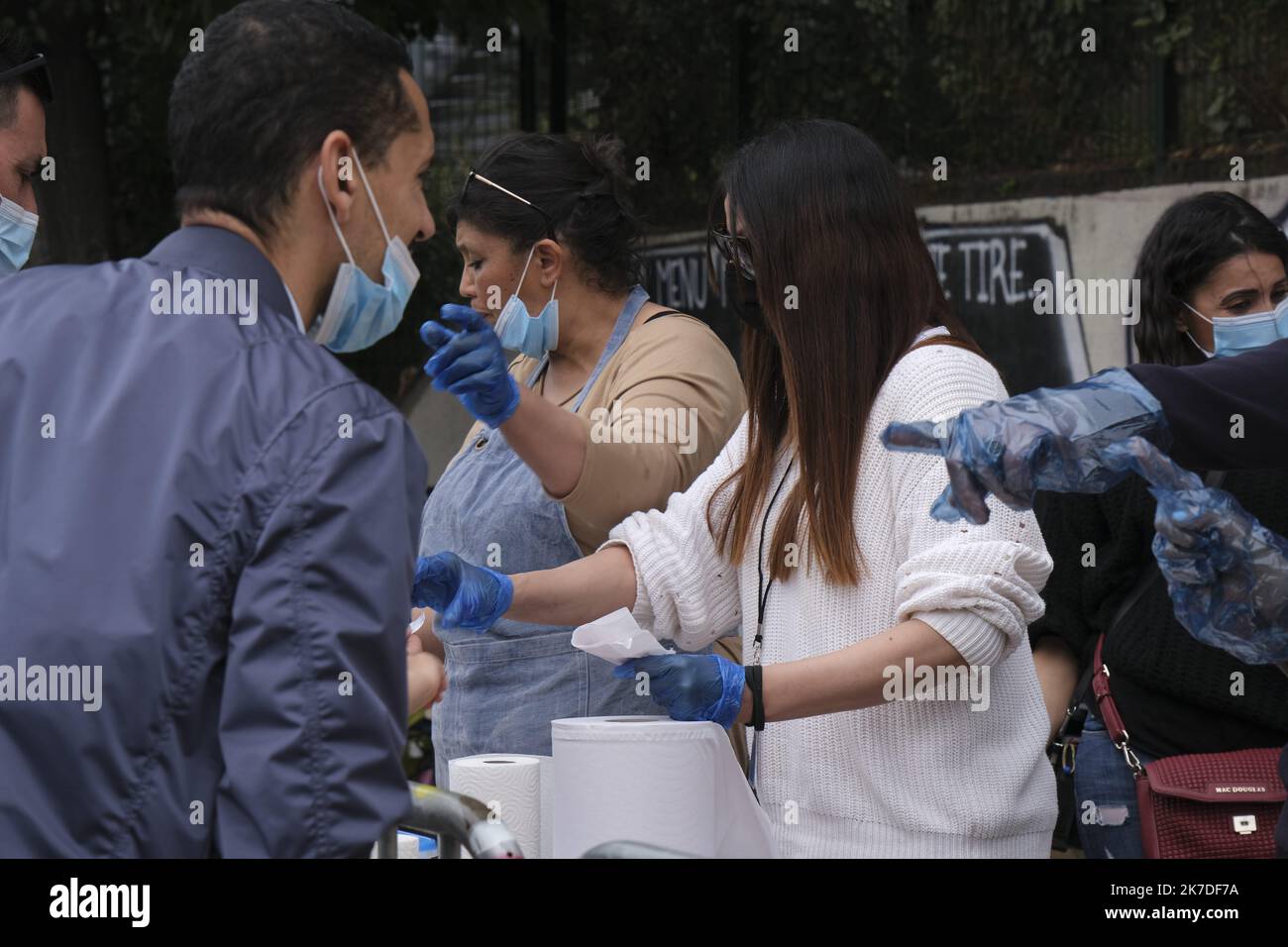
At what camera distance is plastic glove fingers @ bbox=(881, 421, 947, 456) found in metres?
1.71

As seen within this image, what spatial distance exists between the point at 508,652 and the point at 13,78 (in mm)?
1551

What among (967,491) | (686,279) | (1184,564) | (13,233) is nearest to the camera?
(967,491)

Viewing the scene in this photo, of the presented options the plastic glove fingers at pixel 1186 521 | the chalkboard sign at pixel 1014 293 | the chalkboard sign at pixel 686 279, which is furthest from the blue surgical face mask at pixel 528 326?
the chalkboard sign at pixel 686 279

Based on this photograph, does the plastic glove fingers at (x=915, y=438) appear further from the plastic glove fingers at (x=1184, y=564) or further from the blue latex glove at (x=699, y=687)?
the blue latex glove at (x=699, y=687)

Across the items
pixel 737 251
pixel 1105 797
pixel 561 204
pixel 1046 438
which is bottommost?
pixel 1105 797

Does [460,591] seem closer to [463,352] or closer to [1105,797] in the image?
[463,352]

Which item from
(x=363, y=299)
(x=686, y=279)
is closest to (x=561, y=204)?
(x=363, y=299)

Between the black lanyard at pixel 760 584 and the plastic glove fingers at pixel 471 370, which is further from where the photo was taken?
the plastic glove fingers at pixel 471 370

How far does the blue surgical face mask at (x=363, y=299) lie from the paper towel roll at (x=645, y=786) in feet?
1.85

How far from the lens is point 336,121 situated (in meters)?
1.60

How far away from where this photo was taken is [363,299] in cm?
176

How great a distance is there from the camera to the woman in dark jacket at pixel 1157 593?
2625mm

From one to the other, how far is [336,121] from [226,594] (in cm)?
53

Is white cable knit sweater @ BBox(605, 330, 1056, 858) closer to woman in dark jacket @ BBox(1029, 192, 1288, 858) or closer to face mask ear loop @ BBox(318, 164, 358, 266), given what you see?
woman in dark jacket @ BBox(1029, 192, 1288, 858)
